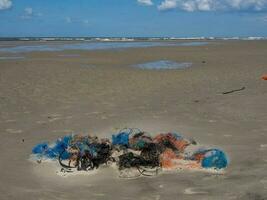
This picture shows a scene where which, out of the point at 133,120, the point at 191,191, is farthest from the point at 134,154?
the point at 133,120

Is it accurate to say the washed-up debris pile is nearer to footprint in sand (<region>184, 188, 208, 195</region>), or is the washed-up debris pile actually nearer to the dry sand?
the dry sand

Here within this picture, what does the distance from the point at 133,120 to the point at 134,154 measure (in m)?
2.93

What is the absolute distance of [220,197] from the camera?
486cm

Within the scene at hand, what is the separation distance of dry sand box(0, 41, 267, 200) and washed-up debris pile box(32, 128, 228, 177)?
0.73 ft

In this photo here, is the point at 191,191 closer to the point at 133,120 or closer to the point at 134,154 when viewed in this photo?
the point at 134,154

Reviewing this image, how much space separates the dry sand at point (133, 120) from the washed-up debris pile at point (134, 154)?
0.22 meters

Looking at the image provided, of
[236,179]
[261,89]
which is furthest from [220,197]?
[261,89]

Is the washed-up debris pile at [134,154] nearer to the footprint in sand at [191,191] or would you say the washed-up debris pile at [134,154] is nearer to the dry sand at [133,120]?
the dry sand at [133,120]

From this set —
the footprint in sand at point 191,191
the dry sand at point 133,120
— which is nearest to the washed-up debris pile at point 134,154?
the dry sand at point 133,120

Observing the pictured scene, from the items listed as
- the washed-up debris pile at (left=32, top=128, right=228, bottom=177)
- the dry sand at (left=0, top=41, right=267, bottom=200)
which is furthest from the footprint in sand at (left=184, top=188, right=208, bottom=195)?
the washed-up debris pile at (left=32, top=128, right=228, bottom=177)

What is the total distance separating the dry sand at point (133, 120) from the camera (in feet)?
17.4

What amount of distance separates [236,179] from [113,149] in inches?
76.3

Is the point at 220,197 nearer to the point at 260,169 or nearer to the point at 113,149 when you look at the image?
the point at 260,169

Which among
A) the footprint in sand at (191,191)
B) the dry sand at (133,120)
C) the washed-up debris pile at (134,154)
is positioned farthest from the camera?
the washed-up debris pile at (134,154)
